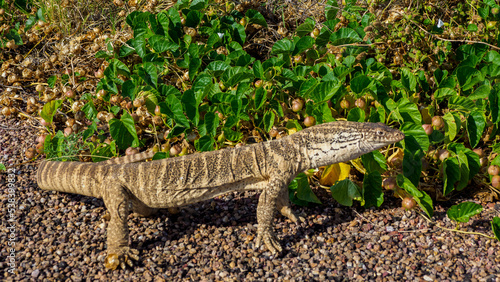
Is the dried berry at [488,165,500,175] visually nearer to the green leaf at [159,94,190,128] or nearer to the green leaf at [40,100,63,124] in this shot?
the green leaf at [159,94,190,128]

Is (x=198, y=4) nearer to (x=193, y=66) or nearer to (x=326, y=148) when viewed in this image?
(x=193, y=66)

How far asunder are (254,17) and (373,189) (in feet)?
9.53

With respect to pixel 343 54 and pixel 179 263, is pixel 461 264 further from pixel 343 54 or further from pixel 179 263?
pixel 343 54

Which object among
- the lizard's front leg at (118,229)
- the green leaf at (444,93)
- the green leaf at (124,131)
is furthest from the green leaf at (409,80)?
the lizard's front leg at (118,229)

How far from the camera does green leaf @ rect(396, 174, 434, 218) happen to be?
3.77m

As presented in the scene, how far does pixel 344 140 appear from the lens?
12.4 ft

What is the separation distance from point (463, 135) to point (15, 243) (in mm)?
4357

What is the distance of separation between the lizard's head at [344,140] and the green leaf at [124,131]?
180cm

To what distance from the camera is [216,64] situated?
4.82 m

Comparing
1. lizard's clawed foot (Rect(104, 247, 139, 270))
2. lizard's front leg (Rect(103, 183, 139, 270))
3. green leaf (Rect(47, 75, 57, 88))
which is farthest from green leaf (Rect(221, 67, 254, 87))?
green leaf (Rect(47, 75, 57, 88))

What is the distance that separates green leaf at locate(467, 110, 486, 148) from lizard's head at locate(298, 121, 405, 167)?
2.79 ft

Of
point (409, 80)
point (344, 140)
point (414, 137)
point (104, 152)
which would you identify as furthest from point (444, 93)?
point (104, 152)

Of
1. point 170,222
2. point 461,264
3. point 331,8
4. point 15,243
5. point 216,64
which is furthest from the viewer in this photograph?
point 331,8

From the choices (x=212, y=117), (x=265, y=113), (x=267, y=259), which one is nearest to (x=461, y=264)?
(x=267, y=259)
